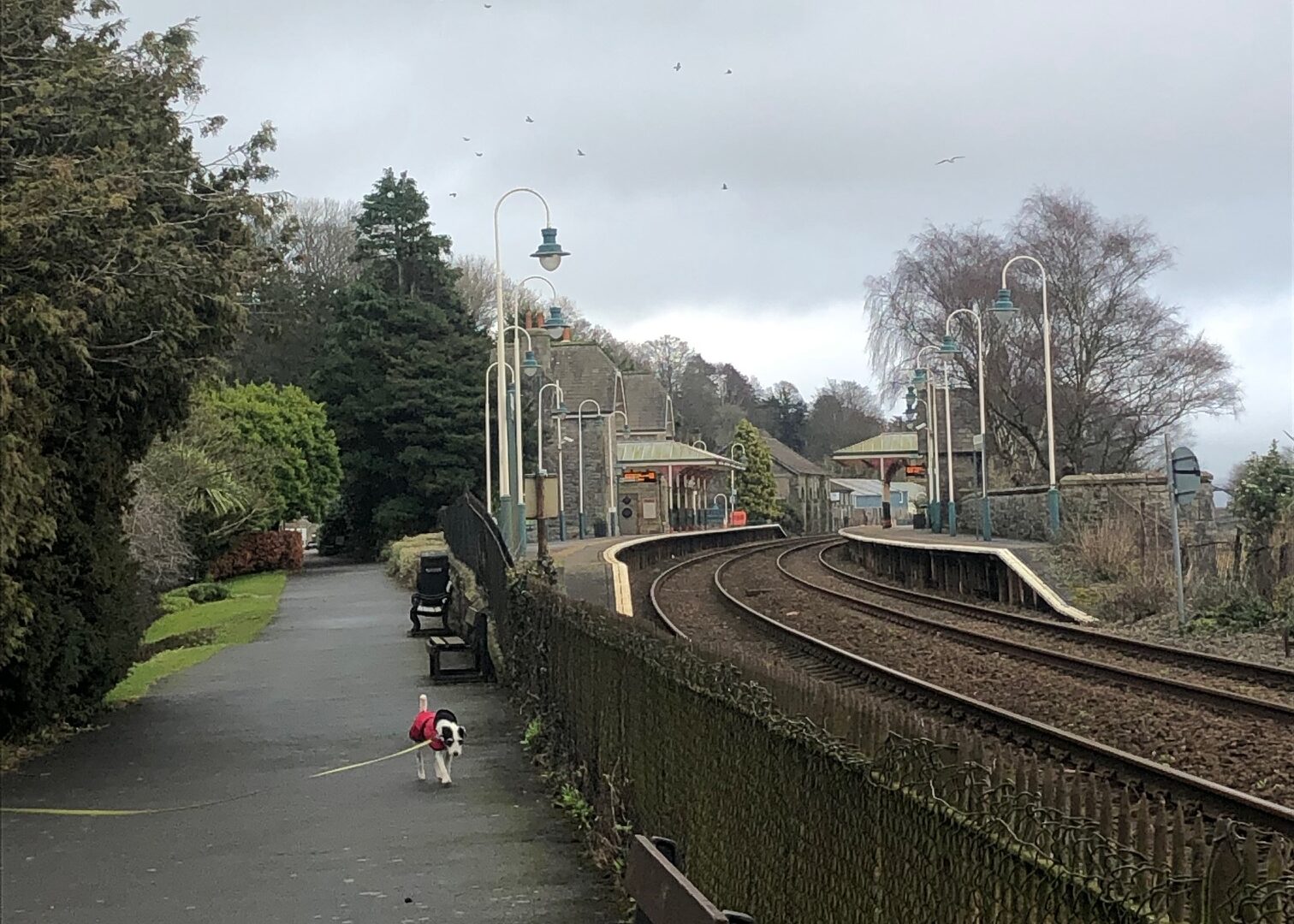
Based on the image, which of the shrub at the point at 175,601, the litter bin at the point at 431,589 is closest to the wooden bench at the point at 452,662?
the litter bin at the point at 431,589

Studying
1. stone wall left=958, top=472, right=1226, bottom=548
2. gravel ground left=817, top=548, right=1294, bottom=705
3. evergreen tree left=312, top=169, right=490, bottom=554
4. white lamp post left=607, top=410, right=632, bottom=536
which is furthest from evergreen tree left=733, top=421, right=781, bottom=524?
gravel ground left=817, top=548, right=1294, bottom=705

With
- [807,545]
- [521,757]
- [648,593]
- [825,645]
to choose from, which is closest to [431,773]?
[521,757]

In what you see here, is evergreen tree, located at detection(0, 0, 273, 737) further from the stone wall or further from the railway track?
the stone wall

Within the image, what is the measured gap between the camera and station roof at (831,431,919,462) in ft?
216

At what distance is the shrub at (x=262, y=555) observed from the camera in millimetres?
48787

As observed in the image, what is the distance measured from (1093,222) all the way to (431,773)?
4149 cm

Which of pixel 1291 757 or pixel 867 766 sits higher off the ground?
pixel 867 766

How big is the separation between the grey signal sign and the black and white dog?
39.5 ft

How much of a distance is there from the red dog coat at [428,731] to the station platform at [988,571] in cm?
1306

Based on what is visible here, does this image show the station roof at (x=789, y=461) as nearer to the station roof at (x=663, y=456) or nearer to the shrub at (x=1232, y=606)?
the station roof at (x=663, y=456)

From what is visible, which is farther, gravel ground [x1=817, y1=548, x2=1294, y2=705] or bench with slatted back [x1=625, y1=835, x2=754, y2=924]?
gravel ground [x1=817, y1=548, x2=1294, y2=705]

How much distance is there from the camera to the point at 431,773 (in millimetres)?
11172

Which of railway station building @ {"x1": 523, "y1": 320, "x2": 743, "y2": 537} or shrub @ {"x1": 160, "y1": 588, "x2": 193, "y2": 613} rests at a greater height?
railway station building @ {"x1": 523, "y1": 320, "x2": 743, "y2": 537}

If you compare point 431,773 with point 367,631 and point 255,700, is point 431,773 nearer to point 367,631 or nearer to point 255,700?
point 255,700
